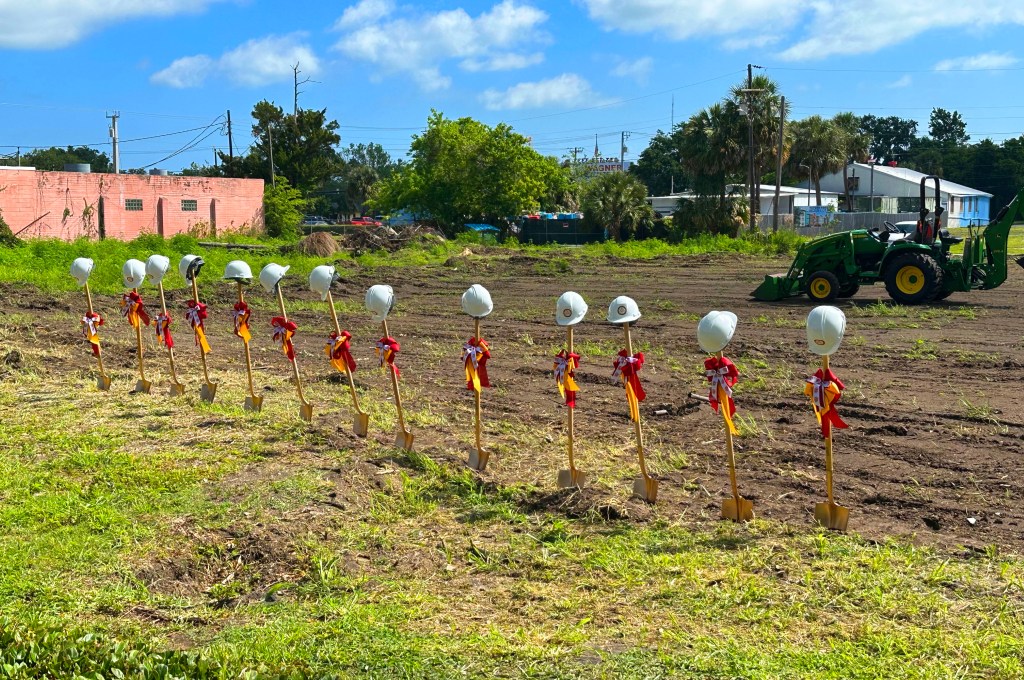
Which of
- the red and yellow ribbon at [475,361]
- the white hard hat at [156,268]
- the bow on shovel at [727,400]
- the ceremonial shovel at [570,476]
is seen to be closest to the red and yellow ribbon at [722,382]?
the bow on shovel at [727,400]

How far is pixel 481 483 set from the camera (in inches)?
266

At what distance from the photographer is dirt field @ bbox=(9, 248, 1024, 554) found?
6340 millimetres

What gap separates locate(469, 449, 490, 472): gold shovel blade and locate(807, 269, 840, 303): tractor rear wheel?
12074 mm

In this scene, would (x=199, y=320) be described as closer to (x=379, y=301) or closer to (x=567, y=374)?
(x=379, y=301)

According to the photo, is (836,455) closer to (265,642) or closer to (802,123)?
(265,642)

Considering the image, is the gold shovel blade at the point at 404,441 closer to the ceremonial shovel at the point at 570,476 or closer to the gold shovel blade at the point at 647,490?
the ceremonial shovel at the point at 570,476

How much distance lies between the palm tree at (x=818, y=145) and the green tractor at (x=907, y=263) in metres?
38.2

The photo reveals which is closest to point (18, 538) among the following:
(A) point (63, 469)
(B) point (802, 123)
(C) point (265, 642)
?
(A) point (63, 469)

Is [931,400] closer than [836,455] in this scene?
No

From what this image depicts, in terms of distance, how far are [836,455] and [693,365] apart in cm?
404

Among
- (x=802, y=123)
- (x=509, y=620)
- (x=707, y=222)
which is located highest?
(x=802, y=123)

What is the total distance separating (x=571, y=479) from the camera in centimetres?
654

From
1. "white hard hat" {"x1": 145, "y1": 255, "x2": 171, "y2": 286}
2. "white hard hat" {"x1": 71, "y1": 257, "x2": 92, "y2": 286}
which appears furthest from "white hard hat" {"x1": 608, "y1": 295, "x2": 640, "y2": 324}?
"white hard hat" {"x1": 71, "y1": 257, "x2": 92, "y2": 286}

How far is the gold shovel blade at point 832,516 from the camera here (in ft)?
18.6
